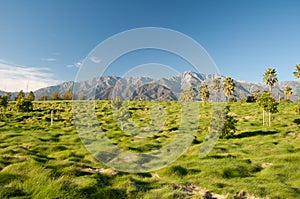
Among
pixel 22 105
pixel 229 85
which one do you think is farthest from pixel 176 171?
pixel 229 85

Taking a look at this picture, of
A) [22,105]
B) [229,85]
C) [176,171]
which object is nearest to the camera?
[176,171]

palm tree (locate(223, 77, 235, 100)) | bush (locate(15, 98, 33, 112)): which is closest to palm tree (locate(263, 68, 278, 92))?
palm tree (locate(223, 77, 235, 100))

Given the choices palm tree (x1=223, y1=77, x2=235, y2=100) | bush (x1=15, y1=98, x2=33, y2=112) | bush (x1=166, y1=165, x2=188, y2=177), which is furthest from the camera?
palm tree (x1=223, y1=77, x2=235, y2=100)

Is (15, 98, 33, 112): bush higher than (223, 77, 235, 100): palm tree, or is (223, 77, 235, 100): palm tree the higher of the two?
(223, 77, 235, 100): palm tree

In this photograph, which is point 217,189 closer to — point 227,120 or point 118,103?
point 227,120

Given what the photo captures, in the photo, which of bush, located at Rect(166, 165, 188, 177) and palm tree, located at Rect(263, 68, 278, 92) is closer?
bush, located at Rect(166, 165, 188, 177)

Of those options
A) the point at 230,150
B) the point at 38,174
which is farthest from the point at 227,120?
the point at 38,174

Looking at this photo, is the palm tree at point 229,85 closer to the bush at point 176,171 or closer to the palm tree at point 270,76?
the palm tree at point 270,76

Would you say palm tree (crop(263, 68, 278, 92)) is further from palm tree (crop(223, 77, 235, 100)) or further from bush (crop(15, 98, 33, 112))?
bush (crop(15, 98, 33, 112))

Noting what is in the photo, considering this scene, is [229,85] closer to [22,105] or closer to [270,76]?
[270,76]

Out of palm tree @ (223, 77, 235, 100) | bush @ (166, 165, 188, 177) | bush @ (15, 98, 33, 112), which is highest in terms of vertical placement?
palm tree @ (223, 77, 235, 100)

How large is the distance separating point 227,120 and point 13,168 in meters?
27.6

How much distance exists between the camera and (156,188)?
10.3m

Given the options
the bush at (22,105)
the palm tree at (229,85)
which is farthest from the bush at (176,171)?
the palm tree at (229,85)
